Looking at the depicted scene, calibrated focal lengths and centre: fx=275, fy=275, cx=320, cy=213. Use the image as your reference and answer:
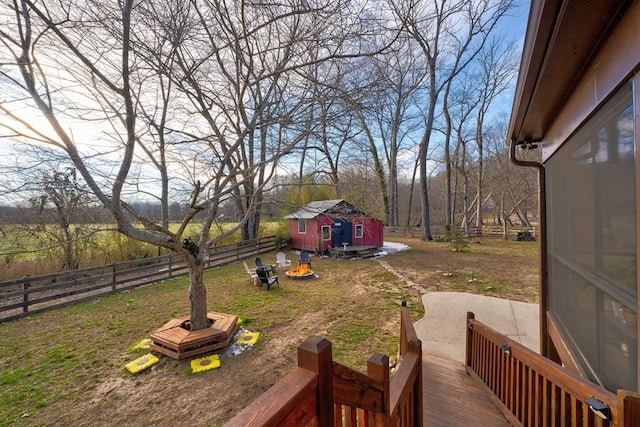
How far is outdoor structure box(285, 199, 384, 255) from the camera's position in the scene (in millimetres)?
14094

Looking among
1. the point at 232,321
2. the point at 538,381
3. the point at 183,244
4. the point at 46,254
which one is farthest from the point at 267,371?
the point at 46,254

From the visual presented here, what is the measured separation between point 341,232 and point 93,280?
10.4m

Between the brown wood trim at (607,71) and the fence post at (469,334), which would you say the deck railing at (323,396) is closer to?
the brown wood trim at (607,71)

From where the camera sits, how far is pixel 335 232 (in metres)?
14.6

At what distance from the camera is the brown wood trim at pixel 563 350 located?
1892 mm

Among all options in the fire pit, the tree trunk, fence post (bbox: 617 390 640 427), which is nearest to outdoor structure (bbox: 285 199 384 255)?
the fire pit

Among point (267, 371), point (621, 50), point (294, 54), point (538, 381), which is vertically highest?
point (294, 54)

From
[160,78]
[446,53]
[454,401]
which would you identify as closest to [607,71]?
[454,401]

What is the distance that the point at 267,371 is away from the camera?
3.98m

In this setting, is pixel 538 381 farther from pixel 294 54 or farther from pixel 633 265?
pixel 294 54

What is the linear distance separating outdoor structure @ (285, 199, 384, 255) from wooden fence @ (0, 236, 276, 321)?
1.71 meters

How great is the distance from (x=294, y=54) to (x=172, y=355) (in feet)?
16.6

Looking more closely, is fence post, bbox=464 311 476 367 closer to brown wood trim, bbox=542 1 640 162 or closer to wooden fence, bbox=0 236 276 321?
brown wood trim, bbox=542 1 640 162

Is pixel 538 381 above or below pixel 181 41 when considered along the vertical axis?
below
